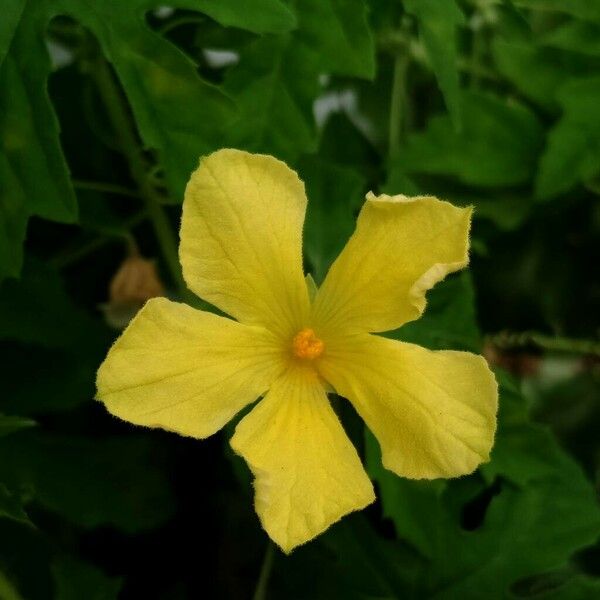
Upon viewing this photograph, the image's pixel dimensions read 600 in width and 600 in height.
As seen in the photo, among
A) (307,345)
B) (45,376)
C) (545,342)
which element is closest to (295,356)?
(307,345)

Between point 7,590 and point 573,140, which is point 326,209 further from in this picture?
point 7,590

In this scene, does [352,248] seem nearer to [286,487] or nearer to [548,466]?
[286,487]

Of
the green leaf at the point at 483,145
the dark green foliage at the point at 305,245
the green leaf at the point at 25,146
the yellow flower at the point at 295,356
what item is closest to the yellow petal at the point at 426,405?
the yellow flower at the point at 295,356

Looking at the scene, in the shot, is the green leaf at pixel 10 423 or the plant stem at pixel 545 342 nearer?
the green leaf at pixel 10 423

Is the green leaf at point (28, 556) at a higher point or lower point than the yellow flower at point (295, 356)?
lower

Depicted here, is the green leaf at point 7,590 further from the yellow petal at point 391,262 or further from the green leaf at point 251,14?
the green leaf at point 251,14

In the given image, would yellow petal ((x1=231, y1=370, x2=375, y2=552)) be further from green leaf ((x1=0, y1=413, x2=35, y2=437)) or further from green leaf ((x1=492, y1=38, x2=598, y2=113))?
green leaf ((x1=492, y1=38, x2=598, y2=113))

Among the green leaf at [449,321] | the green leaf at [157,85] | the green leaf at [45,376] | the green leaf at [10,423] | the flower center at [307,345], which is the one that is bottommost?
the green leaf at [45,376]

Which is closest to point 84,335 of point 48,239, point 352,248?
point 48,239
